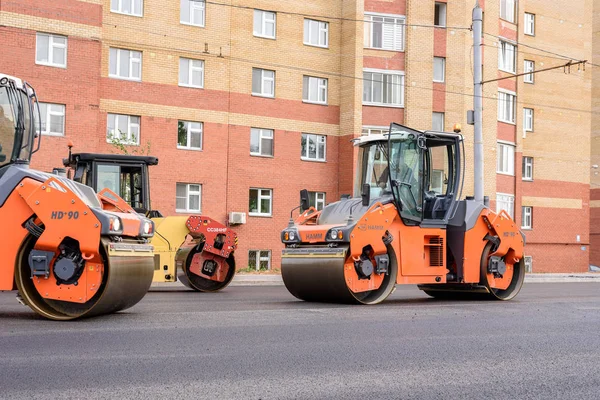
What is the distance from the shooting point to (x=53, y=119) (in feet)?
110

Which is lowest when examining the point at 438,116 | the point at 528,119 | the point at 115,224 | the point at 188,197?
the point at 115,224

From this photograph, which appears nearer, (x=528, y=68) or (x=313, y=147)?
(x=313, y=147)

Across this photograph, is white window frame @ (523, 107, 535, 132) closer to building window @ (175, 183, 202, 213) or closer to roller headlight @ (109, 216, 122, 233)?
building window @ (175, 183, 202, 213)

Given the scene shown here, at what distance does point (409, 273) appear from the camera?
14914 mm

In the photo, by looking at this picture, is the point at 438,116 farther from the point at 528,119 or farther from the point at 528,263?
the point at 528,263

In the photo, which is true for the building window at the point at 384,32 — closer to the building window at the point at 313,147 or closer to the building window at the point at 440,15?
the building window at the point at 440,15

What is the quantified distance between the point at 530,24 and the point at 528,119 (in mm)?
5311

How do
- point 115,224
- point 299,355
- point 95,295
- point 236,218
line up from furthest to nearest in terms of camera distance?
1. point 236,218
2. point 115,224
3. point 95,295
4. point 299,355

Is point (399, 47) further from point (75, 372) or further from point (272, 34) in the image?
point (75, 372)

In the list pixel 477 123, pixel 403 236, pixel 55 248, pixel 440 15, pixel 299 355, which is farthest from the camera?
pixel 440 15

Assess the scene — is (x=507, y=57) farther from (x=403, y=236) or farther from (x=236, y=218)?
(x=403, y=236)

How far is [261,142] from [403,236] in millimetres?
25171

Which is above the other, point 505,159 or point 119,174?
point 505,159

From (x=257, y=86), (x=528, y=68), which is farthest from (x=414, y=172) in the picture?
(x=528, y=68)
